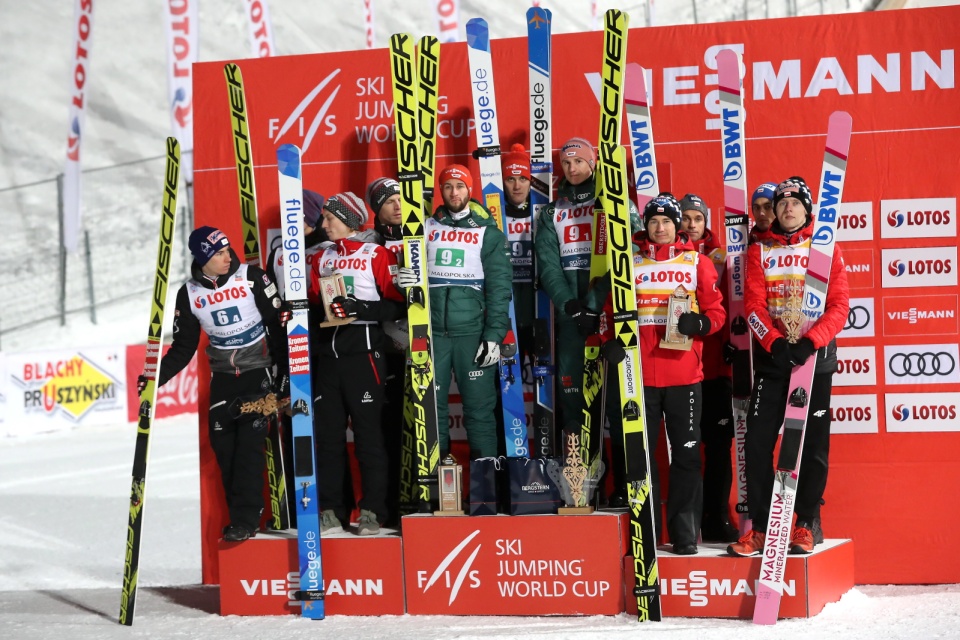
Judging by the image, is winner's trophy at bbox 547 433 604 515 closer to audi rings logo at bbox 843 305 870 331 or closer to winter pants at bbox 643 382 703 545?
winter pants at bbox 643 382 703 545

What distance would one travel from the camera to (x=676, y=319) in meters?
4.93

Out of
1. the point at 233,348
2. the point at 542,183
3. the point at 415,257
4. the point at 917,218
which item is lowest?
the point at 233,348

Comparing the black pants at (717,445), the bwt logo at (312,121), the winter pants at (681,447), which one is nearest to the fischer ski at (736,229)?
the black pants at (717,445)

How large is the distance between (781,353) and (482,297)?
1.49 m

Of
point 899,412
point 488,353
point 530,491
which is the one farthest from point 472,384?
point 899,412

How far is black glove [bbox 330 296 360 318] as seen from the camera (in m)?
5.27

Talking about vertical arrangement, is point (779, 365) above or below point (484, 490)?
above

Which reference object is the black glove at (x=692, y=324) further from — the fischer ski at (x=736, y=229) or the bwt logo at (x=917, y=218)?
the bwt logo at (x=917, y=218)

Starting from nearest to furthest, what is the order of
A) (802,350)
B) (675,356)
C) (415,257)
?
(802,350) → (675,356) → (415,257)

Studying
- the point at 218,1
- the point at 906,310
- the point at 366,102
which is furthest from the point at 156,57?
the point at 906,310

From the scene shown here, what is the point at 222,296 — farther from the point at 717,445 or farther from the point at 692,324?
the point at 717,445

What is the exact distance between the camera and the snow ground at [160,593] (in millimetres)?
4684

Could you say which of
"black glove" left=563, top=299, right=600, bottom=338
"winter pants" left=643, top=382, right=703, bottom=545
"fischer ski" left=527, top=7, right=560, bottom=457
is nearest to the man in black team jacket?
"fischer ski" left=527, top=7, right=560, bottom=457

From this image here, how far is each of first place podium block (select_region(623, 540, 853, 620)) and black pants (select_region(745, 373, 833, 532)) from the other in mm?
246
